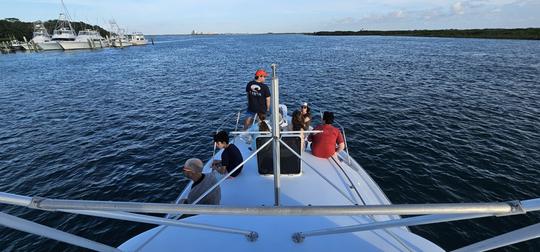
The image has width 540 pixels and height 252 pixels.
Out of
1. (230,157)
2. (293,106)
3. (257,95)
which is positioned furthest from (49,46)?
(230,157)

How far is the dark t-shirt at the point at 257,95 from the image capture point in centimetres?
916

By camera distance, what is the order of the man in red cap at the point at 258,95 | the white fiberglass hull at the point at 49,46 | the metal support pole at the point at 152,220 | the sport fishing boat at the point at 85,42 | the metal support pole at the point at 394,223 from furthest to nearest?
1. the sport fishing boat at the point at 85,42
2. the white fiberglass hull at the point at 49,46
3. the man in red cap at the point at 258,95
4. the metal support pole at the point at 152,220
5. the metal support pole at the point at 394,223

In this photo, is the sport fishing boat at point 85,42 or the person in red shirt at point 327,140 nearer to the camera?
the person in red shirt at point 327,140

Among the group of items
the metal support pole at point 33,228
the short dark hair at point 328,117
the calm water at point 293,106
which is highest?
the metal support pole at point 33,228

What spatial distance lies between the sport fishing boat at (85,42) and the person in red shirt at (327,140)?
326 ft

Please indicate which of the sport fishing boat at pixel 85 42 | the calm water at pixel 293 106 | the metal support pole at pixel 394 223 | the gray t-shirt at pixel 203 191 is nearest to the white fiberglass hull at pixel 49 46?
the sport fishing boat at pixel 85 42

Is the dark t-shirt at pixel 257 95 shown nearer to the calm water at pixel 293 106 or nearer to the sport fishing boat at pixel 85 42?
the calm water at pixel 293 106

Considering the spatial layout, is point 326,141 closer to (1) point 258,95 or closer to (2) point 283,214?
(1) point 258,95

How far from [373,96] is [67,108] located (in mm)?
25491

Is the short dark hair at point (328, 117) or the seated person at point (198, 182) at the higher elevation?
the short dark hair at point (328, 117)

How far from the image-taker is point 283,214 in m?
2.25

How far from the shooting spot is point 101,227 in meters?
9.62

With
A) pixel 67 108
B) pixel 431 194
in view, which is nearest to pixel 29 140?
pixel 67 108

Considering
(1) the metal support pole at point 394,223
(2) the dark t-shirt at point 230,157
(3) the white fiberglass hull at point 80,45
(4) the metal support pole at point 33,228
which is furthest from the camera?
(3) the white fiberglass hull at point 80,45
